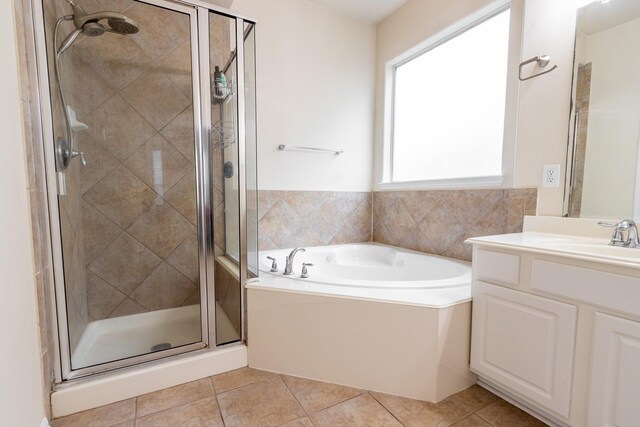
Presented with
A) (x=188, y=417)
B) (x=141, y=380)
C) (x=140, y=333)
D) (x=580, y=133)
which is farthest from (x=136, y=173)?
(x=580, y=133)

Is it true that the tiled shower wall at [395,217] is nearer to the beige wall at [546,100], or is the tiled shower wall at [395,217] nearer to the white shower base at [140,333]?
the beige wall at [546,100]

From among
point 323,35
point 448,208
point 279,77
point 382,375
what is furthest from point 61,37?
point 448,208

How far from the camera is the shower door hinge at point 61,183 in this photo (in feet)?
4.17

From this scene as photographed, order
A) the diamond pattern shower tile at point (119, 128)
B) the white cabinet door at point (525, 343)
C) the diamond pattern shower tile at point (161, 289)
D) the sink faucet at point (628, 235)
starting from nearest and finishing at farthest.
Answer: the white cabinet door at point (525, 343) < the sink faucet at point (628, 235) < the diamond pattern shower tile at point (119, 128) < the diamond pattern shower tile at point (161, 289)

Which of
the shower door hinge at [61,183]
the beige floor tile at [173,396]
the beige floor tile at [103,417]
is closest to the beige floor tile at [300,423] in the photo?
the beige floor tile at [173,396]

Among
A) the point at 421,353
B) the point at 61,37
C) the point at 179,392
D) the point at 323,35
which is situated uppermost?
the point at 323,35

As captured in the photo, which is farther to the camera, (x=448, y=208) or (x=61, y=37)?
(x=448, y=208)

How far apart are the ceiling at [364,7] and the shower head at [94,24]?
146 centimetres

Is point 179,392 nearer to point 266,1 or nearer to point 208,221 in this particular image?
point 208,221

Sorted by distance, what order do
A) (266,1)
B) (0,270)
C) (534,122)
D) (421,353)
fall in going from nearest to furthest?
(0,270) → (421,353) → (534,122) → (266,1)

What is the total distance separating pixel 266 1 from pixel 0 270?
7.64 ft

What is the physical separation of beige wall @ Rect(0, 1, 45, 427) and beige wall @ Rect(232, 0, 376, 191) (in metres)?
1.41

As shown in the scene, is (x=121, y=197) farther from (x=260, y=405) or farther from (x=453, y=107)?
(x=453, y=107)

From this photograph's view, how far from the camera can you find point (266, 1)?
222cm
